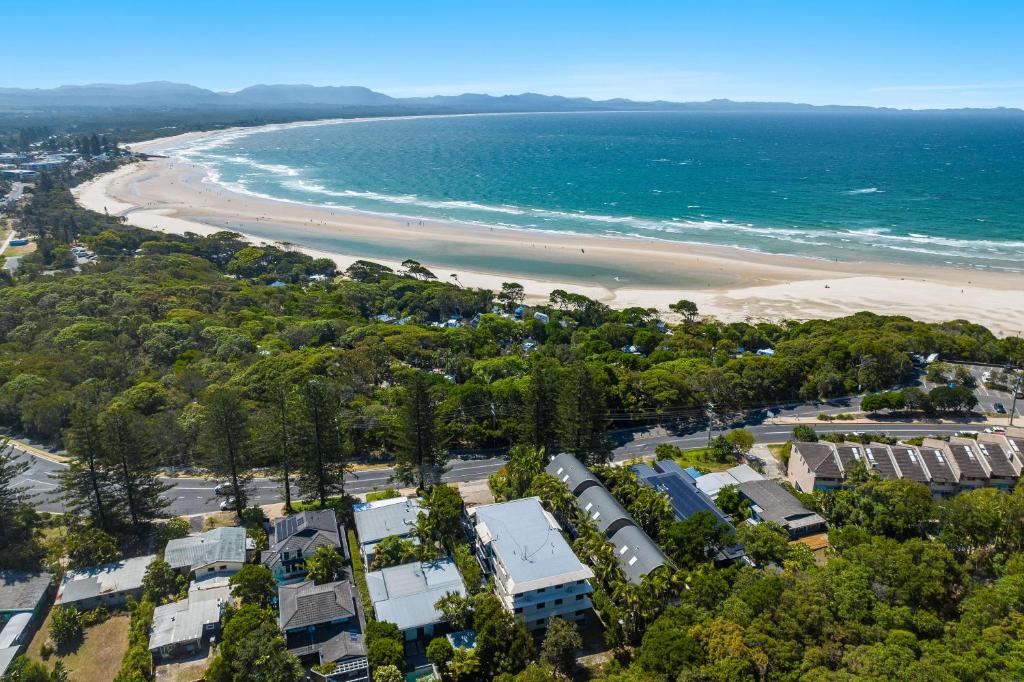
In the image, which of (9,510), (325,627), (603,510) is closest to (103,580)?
(9,510)

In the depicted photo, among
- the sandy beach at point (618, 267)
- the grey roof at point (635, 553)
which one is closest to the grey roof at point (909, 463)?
the grey roof at point (635, 553)

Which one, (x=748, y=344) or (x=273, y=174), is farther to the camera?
(x=273, y=174)

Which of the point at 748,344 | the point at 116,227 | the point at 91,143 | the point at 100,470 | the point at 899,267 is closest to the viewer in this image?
the point at 100,470

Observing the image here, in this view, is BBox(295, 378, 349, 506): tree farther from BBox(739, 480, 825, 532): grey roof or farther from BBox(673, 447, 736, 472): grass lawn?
BBox(739, 480, 825, 532): grey roof

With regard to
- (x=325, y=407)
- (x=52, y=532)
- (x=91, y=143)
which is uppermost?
(x=91, y=143)

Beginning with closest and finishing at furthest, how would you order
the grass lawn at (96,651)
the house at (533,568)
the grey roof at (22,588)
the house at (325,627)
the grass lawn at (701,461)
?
the house at (325,627) < the grass lawn at (96,651) < the house at (533,568) < the grey roof at (22,588) < the grass lawn at (701,461)

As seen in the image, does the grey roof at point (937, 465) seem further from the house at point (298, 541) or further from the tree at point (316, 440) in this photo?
the tree at point (316, 440)

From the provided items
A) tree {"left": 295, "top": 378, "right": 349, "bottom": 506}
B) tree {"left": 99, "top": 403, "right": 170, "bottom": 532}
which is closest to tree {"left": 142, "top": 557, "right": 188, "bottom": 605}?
tree {"left": 99, "top": 403, "right": 170, "bottom": 532}

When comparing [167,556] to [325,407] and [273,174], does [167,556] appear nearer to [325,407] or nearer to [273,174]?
[325,407]

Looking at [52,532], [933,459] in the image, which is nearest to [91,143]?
[52,532]
